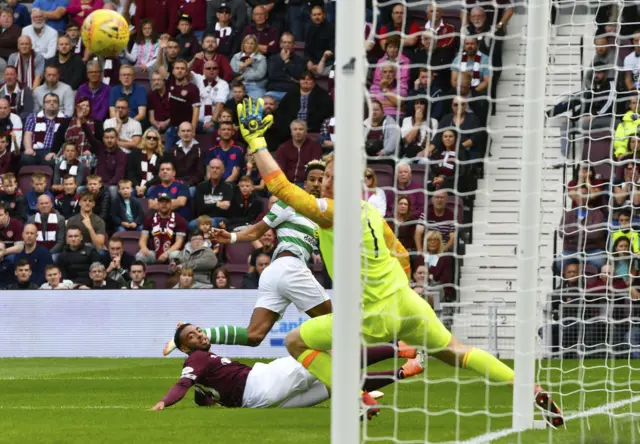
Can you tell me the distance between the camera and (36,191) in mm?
18188

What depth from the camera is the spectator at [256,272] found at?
16.5 m

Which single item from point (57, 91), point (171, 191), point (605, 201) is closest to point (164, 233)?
point (171, 191)

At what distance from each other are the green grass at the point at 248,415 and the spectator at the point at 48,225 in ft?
13.8

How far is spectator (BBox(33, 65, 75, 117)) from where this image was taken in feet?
64.0

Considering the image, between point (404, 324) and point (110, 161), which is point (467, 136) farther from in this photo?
point (404, 324)

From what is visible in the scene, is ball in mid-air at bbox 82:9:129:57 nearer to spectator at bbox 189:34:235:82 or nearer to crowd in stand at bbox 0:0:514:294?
crowd in stand at bbox 0:0:514:294

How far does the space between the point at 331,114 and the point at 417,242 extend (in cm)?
555

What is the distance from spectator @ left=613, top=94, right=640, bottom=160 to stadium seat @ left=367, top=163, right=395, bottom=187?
4791 mm

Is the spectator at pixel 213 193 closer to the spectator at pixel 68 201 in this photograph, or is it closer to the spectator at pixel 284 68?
the spectator at pixel 68 201

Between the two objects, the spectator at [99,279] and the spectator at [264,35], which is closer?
the spectator at [99,279]

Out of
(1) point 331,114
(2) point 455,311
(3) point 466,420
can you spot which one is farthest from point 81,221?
(3) point 466,420

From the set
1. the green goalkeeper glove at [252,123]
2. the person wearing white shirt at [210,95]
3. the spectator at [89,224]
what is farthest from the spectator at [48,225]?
the green goalkeeper glove at [252,123]

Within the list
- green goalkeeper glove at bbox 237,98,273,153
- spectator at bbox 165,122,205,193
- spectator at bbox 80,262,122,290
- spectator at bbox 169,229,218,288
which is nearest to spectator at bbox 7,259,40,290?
spectator at bbox 80,262,122,290

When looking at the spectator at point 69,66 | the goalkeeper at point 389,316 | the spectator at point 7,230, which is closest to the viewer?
the goalkeeper at point 389,316
